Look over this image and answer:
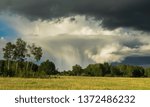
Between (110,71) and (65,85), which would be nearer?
(65,85)

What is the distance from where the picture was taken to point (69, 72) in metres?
162

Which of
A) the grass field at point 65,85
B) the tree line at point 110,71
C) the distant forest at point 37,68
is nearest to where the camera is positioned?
the grass field at point 65,85

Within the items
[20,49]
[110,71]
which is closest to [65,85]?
[20,49]

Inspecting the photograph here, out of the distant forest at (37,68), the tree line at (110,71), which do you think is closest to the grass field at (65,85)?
the distant forest at (37,68)

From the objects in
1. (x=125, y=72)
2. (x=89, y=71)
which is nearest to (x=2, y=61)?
(x=89, y=71)

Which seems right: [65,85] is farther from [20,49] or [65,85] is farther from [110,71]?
[110,71]

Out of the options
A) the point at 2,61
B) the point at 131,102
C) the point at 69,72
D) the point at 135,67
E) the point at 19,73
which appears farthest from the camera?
the point at 135,67

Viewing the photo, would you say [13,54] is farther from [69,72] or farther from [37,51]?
[69,72]

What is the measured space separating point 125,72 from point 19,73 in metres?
93.4

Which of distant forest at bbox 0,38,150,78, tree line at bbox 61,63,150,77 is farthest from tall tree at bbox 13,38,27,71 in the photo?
tree line at bbox 61,63,150,77

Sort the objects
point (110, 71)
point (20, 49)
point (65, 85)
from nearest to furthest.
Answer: point (65, 85) → point (20, 49) → point (110, 71)

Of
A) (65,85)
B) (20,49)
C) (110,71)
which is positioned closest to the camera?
(65,85)

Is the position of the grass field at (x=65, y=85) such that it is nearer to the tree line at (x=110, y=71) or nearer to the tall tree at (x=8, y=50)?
the tall tree at (x=8, y=50)

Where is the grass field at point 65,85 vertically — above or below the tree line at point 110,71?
below
